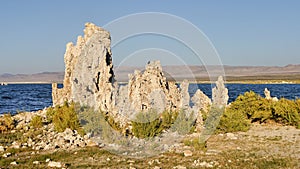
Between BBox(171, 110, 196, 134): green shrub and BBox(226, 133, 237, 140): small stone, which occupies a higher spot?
BBox(171, 110, 196, 134): green shrub

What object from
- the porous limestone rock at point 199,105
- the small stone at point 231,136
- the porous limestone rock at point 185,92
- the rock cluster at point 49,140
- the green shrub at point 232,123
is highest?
the porous limestone rock at point 185,92

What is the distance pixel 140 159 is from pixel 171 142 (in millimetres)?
3173

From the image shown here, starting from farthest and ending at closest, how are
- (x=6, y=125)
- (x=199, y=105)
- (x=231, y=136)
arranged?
(x=199, y=105) < (x=6, y=125) < (x=231, y=136)

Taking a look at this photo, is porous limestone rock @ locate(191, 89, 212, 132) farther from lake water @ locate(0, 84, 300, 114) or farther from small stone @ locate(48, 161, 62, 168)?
small stone @ locate(48, 161, 62, 168)

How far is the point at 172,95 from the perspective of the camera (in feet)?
76.6

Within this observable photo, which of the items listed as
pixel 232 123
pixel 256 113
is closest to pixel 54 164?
pixel 232 123

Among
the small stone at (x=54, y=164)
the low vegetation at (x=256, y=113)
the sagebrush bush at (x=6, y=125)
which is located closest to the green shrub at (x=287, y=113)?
the low vegetation at (x=256, y=113)

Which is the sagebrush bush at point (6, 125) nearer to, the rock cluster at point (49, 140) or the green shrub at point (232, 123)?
the rock cluster at point (49, 140)

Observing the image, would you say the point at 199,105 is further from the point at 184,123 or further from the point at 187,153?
the point at 187,153

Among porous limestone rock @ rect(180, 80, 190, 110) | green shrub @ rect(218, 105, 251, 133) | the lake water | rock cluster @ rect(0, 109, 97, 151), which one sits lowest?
the lake water

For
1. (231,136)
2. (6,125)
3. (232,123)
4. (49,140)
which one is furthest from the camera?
(6,125)

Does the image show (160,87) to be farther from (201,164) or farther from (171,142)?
(201,164)

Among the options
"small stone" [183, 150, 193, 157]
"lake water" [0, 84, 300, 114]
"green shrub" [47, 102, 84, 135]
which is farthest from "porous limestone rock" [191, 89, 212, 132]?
"green shrub" [47, 102, 84, 135]

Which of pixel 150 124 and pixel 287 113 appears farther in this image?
pixel 287 113
